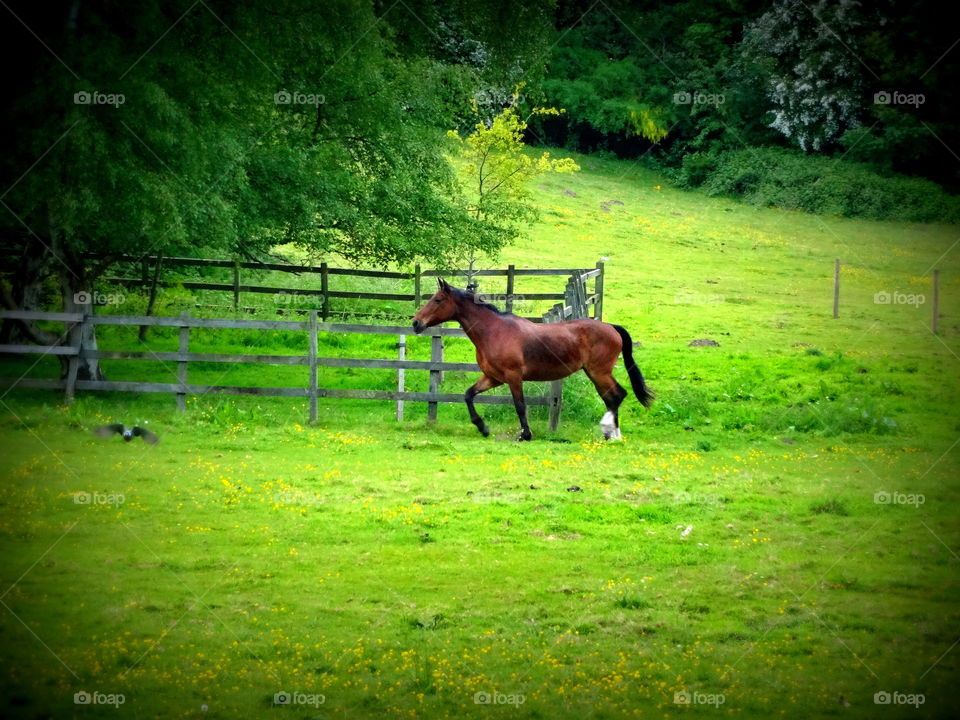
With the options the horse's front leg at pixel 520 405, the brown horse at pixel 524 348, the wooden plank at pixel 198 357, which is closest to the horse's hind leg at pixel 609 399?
the brown horse at pixel 524 348

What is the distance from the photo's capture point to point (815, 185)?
163 feet

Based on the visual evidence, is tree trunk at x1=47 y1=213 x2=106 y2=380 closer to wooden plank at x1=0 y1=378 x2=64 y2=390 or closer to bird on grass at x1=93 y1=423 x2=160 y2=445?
wooden plank at x1=0 y1=378 x2=64 y2=390

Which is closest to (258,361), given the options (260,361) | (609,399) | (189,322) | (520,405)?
(260,361)

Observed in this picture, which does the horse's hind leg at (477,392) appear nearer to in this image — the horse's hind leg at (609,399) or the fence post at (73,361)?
the horse's hind leg at (609,399)

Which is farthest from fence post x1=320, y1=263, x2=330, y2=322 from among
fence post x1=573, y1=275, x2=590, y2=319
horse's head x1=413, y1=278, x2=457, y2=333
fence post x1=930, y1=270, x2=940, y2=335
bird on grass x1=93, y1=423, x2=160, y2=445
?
fence post x1=930, y1=270, x2=940, y2=335

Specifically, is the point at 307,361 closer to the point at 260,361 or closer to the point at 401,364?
the point at 260,361

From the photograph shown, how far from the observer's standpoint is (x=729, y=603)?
28.1 ft

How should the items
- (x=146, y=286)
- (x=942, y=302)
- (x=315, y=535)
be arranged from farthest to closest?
(x=942, y=302)
(x=146, y=286)
(x=315, y=535)

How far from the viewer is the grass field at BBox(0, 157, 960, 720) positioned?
6.97 meters

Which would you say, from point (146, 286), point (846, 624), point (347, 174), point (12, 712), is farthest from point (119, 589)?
point (146, 286)

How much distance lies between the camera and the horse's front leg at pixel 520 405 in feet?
49.7

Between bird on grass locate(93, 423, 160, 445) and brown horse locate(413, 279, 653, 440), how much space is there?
4237mm

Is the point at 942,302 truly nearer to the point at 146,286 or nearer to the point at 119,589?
the point at 146,286

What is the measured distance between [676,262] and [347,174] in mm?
20701
